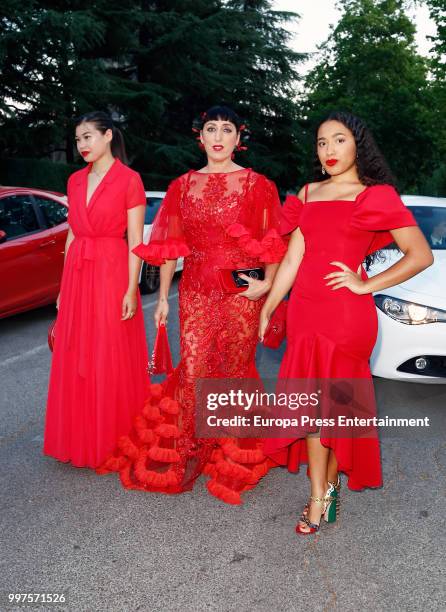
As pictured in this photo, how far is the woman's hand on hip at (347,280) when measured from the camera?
302 cm

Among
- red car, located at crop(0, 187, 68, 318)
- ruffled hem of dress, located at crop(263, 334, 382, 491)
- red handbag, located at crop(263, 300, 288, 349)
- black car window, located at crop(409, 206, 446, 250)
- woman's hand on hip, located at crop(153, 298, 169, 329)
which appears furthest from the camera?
red car, located at crop(0, 187, 68, 318)

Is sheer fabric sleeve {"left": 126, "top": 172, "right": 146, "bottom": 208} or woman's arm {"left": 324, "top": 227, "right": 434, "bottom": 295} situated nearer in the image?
woman's arm {"left": 324, "top": 227, "right": 434, "bottom": 295}

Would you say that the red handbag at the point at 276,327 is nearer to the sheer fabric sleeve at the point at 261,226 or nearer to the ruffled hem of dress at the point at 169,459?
the sheer fabric sleeve at the point at 261,226

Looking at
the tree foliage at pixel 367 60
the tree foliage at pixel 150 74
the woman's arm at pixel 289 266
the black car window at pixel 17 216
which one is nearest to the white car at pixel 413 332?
the woman's arm at pixel 289 266

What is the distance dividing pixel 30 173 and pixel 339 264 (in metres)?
17.3

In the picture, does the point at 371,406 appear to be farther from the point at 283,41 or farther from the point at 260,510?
the point at 283,41

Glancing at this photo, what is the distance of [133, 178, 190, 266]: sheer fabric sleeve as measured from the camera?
380 cm

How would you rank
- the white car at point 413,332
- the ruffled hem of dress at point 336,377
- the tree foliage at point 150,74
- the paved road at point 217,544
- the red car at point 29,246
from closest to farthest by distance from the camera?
1. the paved road at point 217,544
2. the ruffled hem of dress at point 336,377
3. the white car at point 413,332
4. the red car at point 29,246
5. the tree foliage at point 150,74

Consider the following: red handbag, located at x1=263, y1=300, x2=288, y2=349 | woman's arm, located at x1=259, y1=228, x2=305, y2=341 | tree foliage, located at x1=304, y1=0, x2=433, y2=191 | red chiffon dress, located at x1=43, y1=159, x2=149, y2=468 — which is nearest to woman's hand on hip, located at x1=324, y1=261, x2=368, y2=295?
woman's arm, located at x1=259, y1=228, x2=305, y2=341

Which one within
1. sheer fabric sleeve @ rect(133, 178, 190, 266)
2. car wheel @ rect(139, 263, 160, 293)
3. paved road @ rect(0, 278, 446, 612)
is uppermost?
sheer fabric sleeve @ rect(133, 178, 190, 266)

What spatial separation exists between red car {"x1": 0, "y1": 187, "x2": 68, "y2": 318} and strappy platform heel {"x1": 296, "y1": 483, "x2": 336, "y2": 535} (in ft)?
15.7

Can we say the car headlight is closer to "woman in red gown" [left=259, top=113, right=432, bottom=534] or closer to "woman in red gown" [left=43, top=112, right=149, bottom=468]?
"woman in red gown" [left=259, top=113, right=432, bottom=534]

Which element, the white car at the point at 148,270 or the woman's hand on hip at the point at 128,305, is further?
the white car at the point at 148,270

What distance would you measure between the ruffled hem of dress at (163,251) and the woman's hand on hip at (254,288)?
366 millimetres
